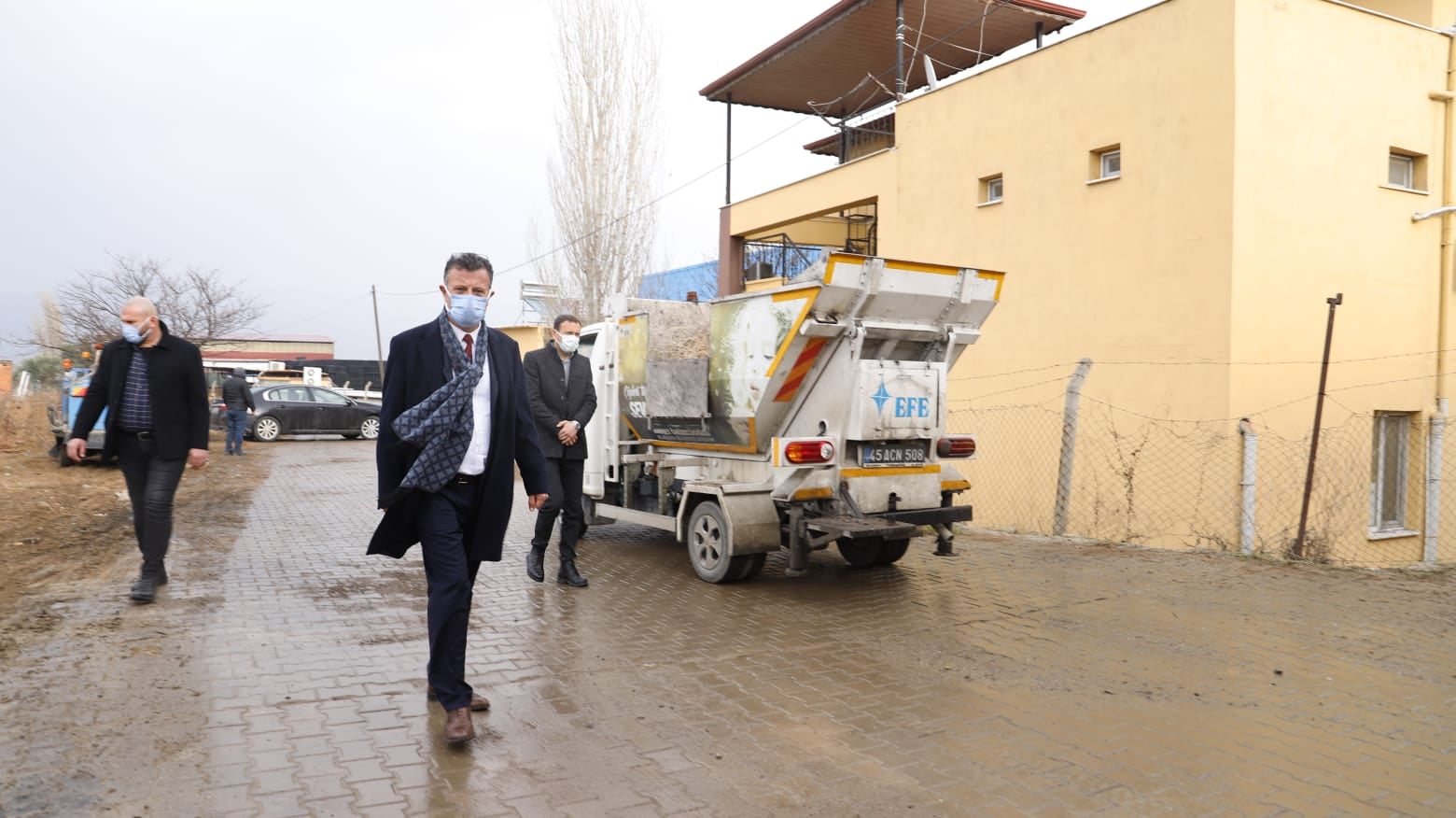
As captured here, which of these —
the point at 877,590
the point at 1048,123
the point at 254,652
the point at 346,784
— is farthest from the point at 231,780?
the point at 1048,123

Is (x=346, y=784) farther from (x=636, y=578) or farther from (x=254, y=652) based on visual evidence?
(x=636, y=578)

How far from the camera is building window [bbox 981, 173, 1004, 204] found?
554 inches

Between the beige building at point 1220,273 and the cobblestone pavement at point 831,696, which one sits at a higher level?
the beige building at point 1220,273

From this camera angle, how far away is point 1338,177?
1159 cm

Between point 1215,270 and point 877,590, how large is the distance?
6.14 metres

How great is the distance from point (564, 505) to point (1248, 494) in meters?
6.30

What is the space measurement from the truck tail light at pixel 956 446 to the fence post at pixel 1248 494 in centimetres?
295

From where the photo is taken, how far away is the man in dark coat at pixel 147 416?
6516 mm

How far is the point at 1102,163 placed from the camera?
40.9 ft

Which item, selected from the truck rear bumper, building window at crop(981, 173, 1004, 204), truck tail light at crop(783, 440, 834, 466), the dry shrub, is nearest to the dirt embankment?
the dry shrub

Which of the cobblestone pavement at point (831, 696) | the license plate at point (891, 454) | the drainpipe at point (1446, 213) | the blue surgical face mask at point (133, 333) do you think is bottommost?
the cobblestone pavement at point (831, 696)

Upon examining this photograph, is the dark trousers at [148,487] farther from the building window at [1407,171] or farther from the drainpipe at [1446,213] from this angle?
the building window at [1407,171]

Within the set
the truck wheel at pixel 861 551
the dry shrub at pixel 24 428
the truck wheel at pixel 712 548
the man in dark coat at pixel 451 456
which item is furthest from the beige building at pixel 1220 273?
the dry shrub at pixel 24 428

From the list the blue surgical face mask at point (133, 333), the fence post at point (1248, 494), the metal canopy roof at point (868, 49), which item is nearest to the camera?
the blue surgical face mask at point (133, 333)
